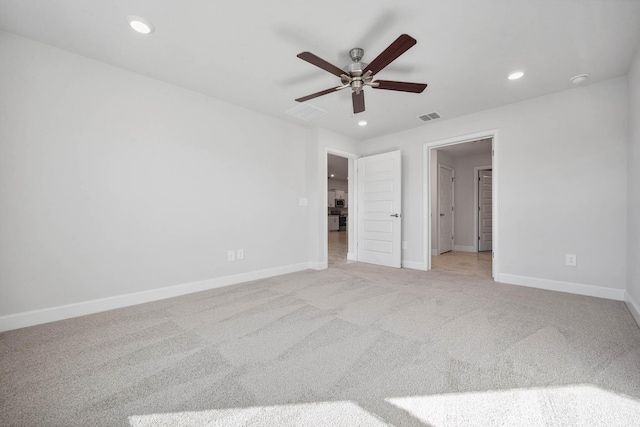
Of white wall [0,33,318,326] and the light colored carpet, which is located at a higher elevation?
white wall [0,33,318,326]

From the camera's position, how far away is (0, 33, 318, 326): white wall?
7.29 feet

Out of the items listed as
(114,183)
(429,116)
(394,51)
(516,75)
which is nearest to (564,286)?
(516,75)

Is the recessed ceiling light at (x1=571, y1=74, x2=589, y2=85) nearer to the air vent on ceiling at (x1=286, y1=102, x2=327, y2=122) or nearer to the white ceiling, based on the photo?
the white ceiling

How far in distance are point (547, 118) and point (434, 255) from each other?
3531 millimetres

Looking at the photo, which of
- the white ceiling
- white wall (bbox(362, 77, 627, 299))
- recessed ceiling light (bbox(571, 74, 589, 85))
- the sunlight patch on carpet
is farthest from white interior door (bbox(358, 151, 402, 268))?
the sunlight patch on carpet

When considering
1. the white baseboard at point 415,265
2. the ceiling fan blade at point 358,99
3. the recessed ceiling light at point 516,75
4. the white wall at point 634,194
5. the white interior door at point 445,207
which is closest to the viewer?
the white wall at point 634,194

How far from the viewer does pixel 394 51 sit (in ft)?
6.44

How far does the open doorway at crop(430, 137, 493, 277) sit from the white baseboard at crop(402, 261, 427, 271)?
171 cm

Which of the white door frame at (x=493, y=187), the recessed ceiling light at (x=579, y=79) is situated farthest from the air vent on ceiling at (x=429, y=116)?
the recessed ceiling light at (x=579, y=79)

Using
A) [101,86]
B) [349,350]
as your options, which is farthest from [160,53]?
[349,350]

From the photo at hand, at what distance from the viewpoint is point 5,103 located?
7.07 feet

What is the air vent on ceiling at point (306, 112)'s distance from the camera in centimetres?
365

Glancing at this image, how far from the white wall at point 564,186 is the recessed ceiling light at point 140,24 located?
4044 millimetres

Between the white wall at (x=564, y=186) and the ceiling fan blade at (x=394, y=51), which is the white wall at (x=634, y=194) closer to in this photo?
the white wall at (x=564, y=186)
